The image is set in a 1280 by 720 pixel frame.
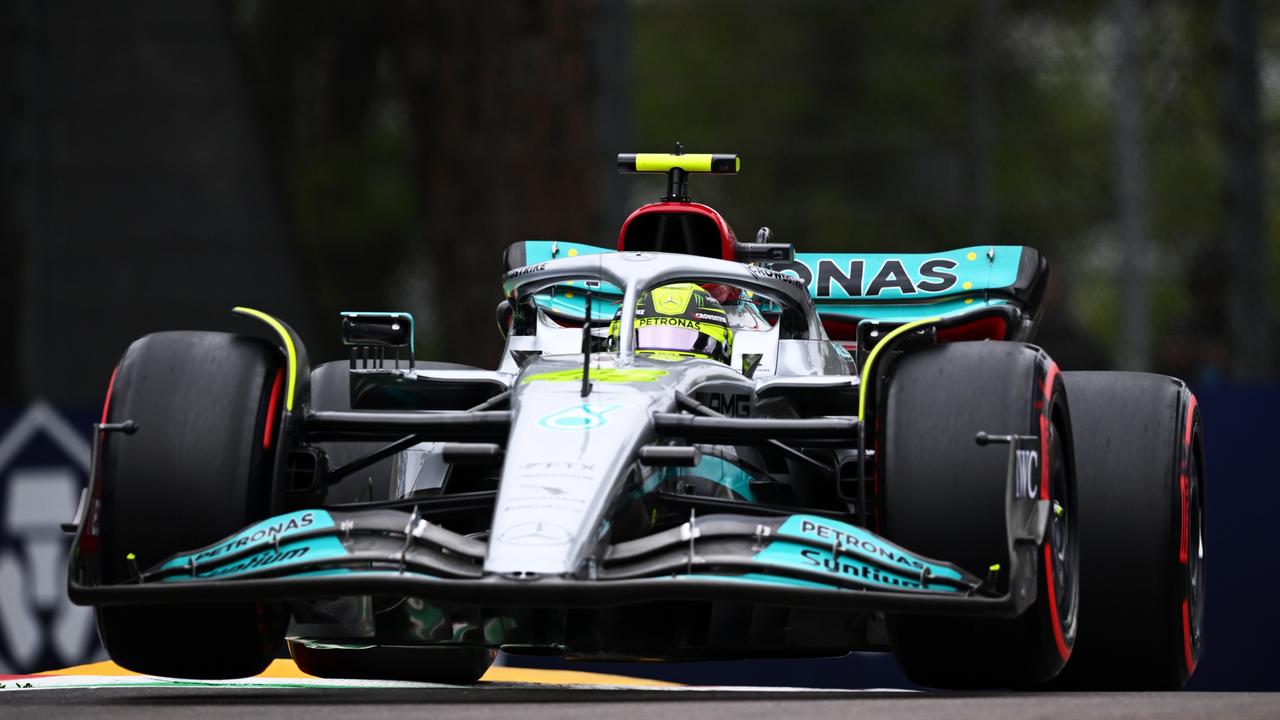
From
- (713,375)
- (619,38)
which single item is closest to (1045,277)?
(713,375)

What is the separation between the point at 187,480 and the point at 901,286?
3367mm

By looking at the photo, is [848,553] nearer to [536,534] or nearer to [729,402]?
[536,534]

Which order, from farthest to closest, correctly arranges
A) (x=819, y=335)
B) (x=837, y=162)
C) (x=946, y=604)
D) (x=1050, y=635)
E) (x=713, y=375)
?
1. (x=837, y=162)
2. (x=819, y=335)
3. (x=713, y=375)
4. (x=1050, y=635)
5. (x=946, y=604)

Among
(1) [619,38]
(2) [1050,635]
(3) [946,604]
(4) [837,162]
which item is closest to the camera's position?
(3) [946,604]

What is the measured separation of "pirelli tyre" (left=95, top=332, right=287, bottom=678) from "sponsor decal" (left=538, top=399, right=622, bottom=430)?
33.6 inches

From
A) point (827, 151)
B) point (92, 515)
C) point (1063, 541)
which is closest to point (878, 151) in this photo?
point (827, 151)

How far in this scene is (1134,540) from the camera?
7547 millimetres

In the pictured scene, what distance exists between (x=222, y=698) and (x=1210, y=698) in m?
2.84

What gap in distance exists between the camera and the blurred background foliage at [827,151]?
12.3 meters

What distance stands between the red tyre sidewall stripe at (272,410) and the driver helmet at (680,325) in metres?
1.16

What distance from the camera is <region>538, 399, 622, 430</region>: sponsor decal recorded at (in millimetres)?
6566

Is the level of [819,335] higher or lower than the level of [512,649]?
higher

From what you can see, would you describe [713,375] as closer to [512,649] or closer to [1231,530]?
[512,649]

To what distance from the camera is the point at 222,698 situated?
705 cm
